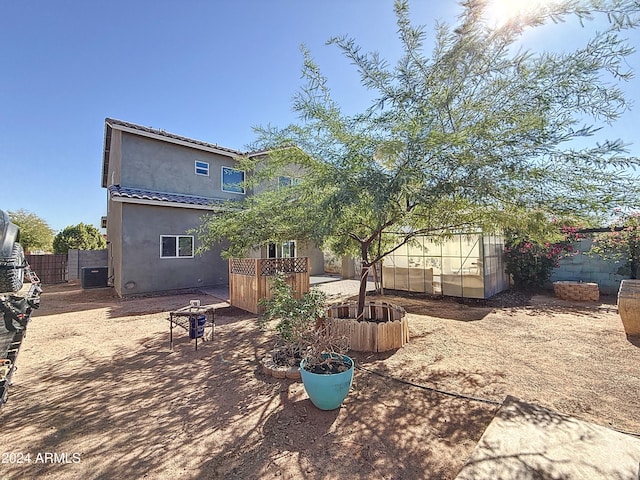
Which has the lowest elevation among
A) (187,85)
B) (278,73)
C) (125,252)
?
(125,252)

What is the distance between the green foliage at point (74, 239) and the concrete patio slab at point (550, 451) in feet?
73.8

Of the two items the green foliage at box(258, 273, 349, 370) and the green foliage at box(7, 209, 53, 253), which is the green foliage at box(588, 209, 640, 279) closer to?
the green foliage at box(258, 273, 349, 370)

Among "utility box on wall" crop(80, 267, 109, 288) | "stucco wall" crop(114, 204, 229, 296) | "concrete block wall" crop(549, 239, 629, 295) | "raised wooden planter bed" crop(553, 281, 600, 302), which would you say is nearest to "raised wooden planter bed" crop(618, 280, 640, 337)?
"raised wooden planter bed" crop(553, 281, 600, 302)

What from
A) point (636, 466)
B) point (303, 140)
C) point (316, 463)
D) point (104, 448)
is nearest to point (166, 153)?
point (303, 140)

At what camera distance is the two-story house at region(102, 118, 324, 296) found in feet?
34.9

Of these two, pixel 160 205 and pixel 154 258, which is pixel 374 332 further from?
→ pixel 160 205

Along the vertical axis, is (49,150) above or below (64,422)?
above

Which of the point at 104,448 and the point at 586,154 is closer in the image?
the point at 104,448

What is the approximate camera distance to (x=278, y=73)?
6680 mm

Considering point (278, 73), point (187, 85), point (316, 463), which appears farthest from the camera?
point (187, 85)

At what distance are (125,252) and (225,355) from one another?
810 centimetres

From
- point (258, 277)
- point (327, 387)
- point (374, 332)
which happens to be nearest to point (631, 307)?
point (374, 332)

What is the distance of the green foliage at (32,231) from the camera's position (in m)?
19.9

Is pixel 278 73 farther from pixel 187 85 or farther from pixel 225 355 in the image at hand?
pixel 225 355
